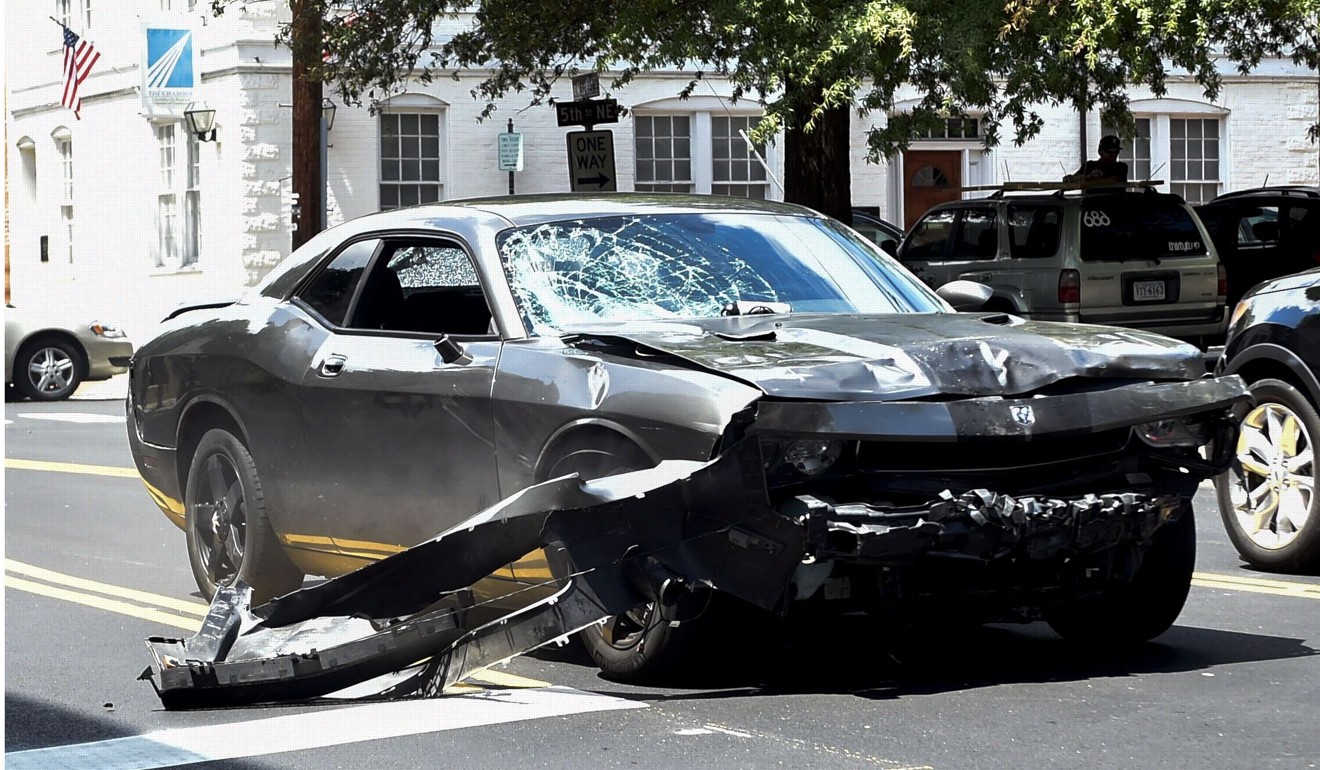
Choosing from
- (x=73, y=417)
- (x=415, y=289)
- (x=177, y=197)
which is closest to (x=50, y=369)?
(x=73, y=417)

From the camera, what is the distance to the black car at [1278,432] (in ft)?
27.4

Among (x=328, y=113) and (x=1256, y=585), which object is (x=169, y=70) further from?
(x=1256, y=585)

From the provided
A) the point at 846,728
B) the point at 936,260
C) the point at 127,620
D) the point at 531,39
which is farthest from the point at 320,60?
the point at 846,728

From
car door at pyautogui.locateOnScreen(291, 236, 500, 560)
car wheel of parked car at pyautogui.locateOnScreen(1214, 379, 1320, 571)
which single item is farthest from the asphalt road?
car door at pyautogui.locateOnScreen(291, 236, 500, 560)

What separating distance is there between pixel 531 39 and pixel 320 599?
45.5 feet

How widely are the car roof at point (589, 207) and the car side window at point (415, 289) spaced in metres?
0.15

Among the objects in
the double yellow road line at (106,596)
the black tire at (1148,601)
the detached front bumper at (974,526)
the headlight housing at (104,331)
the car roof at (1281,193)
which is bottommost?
the double yellow road line at (106,596)

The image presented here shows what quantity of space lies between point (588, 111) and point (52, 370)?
25.4 ft

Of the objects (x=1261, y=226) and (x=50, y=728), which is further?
(x=1261, y=226)

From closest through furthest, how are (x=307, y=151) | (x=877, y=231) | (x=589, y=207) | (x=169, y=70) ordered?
(x=589, y=207)
(x=307, y=151)
(x=877, y=231)
(x=169, y=70)

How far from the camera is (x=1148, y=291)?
59.4 feet

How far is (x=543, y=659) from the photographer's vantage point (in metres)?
6.95

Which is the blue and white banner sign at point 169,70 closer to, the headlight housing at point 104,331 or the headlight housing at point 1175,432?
the headlight housing at point 104,331

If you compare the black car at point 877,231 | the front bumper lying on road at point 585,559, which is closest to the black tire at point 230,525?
the front bumper lying on road at point 585,559
